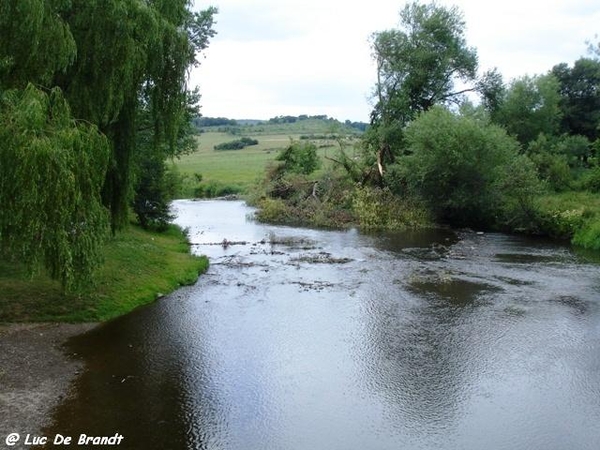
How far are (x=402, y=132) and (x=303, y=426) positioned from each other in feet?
117

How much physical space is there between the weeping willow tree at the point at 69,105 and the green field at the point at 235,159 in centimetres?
3494

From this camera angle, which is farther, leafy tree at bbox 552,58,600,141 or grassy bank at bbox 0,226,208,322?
leafy tree at bbox 552,58,600,141

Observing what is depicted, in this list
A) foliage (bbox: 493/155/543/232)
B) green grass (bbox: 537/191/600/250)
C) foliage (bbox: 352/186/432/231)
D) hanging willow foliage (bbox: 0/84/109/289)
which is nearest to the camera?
hanging willow foliage (bbox: 0/84/109/289)

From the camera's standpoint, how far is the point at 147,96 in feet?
59.4

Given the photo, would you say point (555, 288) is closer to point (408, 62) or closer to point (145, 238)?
point (145, 238)

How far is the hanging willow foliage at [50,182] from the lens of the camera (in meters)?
11.4

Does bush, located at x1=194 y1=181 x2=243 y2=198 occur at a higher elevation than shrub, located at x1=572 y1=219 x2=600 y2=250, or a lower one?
lower

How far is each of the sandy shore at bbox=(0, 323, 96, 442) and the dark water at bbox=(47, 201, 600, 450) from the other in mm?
396

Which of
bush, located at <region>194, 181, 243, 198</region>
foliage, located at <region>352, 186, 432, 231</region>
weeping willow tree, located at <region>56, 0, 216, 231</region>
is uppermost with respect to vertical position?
weeping willow tree, located at <region>56, 0, 216, 231</region>

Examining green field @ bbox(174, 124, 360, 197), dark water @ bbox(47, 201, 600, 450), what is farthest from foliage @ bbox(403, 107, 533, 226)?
green field @ bbox(174, 124, 360, 197)

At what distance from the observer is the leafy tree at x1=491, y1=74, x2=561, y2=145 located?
5128 centimetres

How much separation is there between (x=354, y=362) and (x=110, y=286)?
8.69m

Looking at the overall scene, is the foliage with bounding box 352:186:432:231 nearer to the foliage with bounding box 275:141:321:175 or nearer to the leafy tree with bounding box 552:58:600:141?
the foliage with bounding box 275:141:321:175

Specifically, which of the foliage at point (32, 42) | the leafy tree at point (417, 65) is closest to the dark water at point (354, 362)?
the foliage at point (32, 42)
